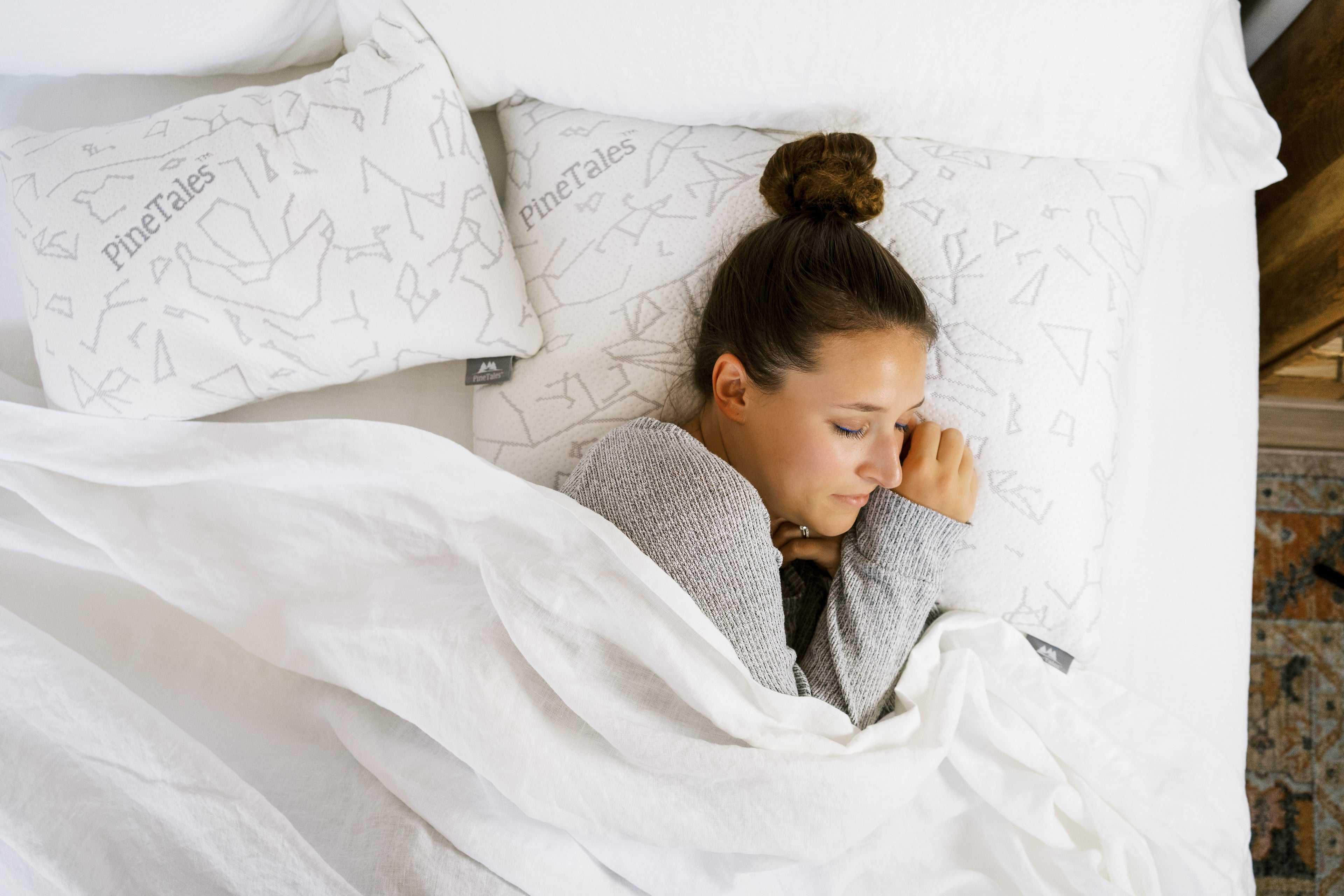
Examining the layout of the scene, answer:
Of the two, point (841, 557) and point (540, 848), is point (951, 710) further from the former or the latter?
point (540, 848)

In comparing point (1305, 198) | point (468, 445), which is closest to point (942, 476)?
point (468, 445)

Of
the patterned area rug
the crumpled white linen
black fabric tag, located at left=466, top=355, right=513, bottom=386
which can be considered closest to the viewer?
the crumpled white linen

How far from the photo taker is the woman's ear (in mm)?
919

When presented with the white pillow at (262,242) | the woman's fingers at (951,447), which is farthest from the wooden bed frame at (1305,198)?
the white pillow at (262,242)

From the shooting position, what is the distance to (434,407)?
1.05 meters

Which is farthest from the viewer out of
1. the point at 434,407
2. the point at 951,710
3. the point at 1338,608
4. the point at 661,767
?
the point at 1338,608

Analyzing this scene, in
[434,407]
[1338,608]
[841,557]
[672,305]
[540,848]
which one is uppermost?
[672,305]

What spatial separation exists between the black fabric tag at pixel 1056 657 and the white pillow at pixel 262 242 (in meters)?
0.72

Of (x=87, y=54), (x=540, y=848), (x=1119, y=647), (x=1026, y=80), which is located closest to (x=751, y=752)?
(x=540, y=848)

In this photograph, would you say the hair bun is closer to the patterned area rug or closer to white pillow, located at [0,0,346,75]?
white pillow, located at [0,0,346,75]

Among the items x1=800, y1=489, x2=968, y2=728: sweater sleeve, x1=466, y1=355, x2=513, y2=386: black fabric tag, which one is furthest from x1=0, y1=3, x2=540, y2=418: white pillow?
x1=800, y1=489, x2=968, y2=728: sweater sleeve

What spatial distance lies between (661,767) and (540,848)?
14 cm

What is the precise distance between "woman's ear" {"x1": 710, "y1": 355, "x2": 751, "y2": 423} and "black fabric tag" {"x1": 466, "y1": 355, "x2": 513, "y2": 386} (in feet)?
0.86

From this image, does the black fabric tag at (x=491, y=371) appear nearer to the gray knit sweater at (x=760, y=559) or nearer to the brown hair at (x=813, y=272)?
the gray knit sweater at (x=760, y=559)
